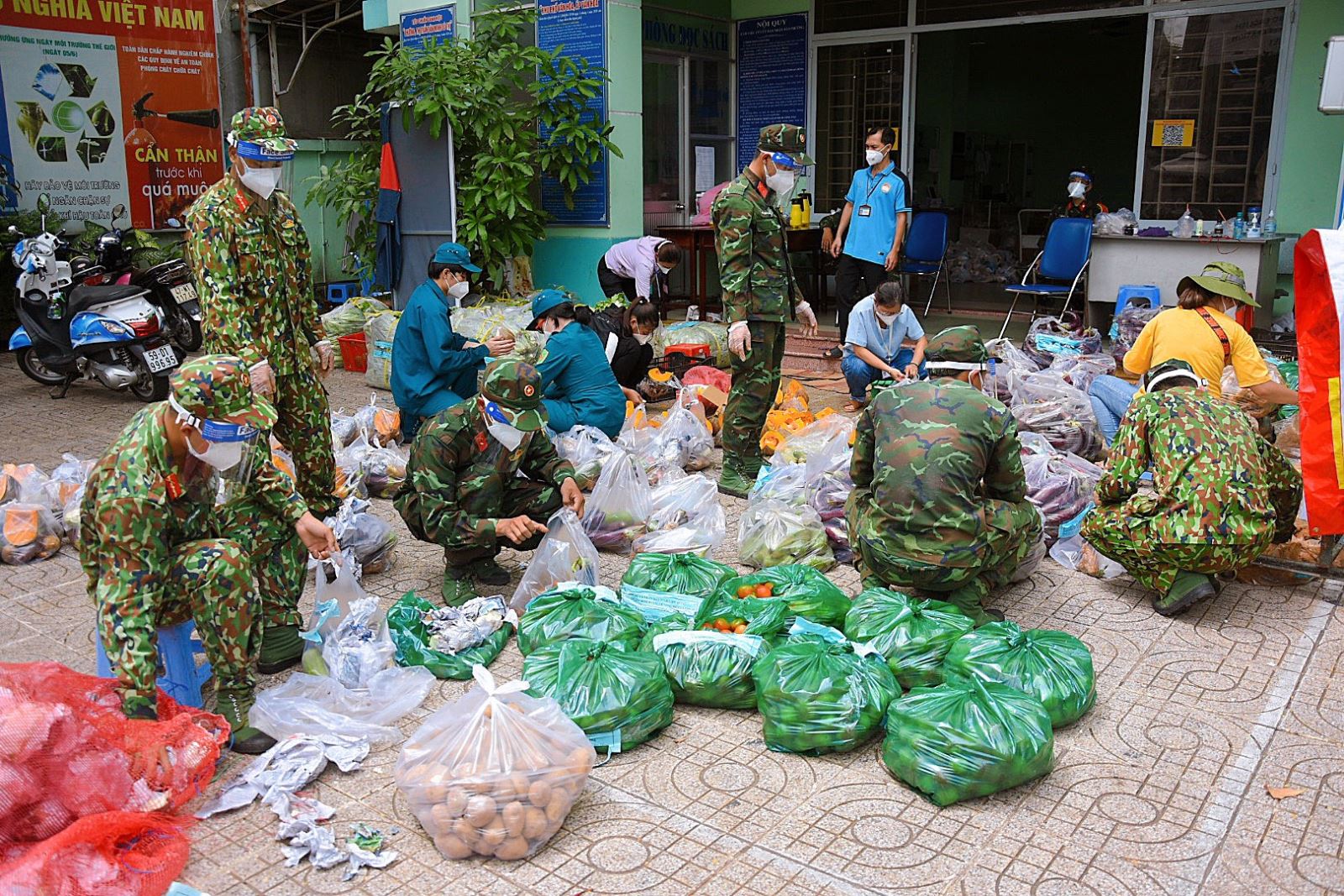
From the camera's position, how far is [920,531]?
398 centimetres

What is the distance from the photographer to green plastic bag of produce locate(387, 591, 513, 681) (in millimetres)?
3889

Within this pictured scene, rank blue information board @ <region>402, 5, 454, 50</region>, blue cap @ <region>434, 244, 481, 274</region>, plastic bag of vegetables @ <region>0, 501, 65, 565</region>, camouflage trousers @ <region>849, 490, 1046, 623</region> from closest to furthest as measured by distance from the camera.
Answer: camouflage trousers @ <region>849, 490, 1046, 623</region> → plastic bag of vegetables @ <region>0, 501, 65, 565</region> → blue cap @ <region>434, 244, 481, 274</region> → blue information board @ <region>402, 5, 454, 50</region>

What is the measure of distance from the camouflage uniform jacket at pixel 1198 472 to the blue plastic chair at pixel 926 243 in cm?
597

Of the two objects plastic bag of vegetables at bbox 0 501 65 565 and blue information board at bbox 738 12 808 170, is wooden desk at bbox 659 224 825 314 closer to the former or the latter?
blue information board at bbox 738 12 808 170

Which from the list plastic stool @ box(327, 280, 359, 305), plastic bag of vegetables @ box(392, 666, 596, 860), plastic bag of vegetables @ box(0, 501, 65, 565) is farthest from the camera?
plastic stool @ box(327, 280, 359, 305)

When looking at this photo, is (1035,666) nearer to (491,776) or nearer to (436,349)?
(491,776)

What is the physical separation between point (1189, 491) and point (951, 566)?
1029mm

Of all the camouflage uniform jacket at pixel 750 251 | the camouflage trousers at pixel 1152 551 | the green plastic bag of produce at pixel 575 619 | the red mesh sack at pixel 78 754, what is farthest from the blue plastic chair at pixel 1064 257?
the red mesh sack at pixel 78 754

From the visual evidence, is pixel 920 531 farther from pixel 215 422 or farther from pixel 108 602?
pixel 108 602

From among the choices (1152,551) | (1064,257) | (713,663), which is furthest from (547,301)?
(1064,257)

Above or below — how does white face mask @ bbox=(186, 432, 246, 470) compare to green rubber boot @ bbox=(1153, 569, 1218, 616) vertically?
above

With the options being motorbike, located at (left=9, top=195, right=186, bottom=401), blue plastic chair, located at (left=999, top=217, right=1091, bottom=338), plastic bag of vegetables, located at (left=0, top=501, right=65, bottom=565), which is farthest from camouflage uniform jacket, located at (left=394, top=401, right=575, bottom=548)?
blue plastic chair, located at (left=999, top=217, right=1091, bottom=338)

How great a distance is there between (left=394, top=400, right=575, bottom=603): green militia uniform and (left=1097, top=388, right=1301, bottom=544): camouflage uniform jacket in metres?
2.28

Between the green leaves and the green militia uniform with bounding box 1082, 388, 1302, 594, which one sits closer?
the green militia uniform with bounding box 1082, 388, 1302, 594
